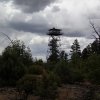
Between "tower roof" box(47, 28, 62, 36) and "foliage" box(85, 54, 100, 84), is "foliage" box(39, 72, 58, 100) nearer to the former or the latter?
"foliage" box(85, 54, 100, 84)

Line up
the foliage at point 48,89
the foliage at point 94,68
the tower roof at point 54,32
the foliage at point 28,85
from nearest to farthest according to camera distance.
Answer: the foliage at point 48,89 → the foliage at point 28,85 → the foliage at point 94,68 → the tower roof at point 54,32

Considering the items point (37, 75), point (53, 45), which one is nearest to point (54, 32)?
point (53, 45)

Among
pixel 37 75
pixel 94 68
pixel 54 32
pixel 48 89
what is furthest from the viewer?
pixel 54 32

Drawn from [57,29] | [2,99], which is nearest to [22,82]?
[2,99]

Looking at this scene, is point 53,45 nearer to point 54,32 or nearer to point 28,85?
point 54,32

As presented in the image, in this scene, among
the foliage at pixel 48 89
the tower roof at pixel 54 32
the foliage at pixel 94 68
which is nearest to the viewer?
the foliage at pixel 48 89

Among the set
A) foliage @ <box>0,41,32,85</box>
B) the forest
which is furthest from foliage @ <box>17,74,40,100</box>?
foliage @ <box>0,41,32,85</box>

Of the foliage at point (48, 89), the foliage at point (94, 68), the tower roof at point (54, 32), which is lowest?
the foliage at point (48, 89)

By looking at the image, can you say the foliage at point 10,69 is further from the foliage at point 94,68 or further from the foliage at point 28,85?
the foliage at point 28,85

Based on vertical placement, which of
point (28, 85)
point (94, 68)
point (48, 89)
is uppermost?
point (94, 68)

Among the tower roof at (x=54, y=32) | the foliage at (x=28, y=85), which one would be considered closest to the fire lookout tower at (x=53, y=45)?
the tower roof at (x=54, y=32)

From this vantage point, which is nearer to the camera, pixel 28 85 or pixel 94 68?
pixel 28 85

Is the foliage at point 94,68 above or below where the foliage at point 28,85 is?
above

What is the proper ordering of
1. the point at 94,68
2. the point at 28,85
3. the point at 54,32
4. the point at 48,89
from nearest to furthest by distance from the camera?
1. the point at 48,89
2. the point at 28,85
3. the point at 94,68
4. the point at 54,32
